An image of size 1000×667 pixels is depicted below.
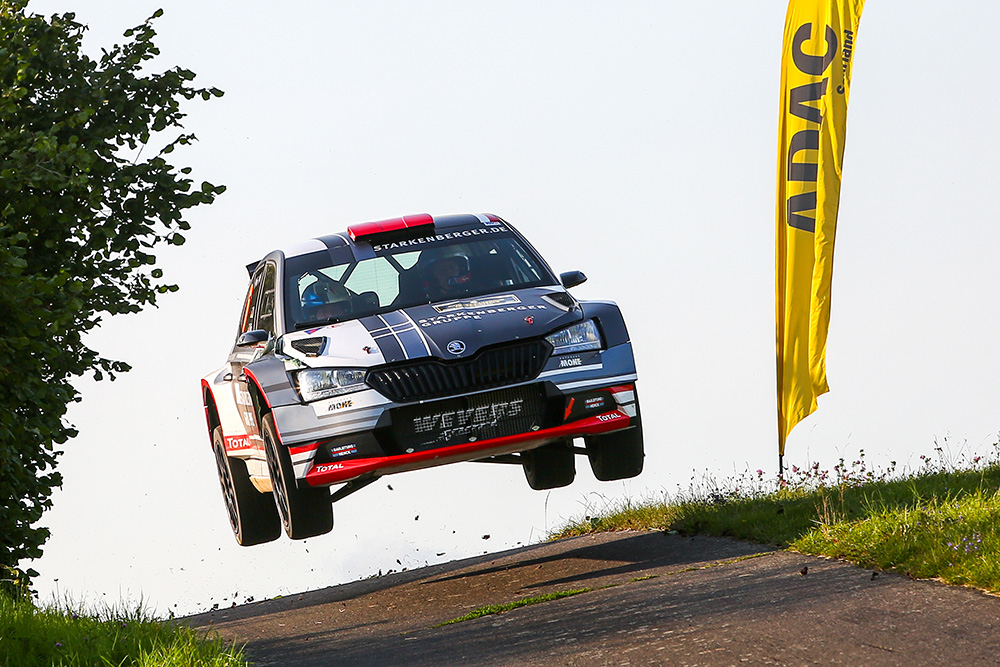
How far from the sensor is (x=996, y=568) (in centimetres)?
573

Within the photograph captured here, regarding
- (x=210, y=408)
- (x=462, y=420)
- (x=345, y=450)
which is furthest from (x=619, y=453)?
(x=210, y=408)

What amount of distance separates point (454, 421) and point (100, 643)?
99.0 inches

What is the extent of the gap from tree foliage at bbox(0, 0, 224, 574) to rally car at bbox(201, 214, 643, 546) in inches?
74.8

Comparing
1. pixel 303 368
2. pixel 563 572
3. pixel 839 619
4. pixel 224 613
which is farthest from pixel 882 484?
pixel 224 613

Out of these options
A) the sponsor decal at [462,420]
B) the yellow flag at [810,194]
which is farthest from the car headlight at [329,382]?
the yellow flag at [810,194]

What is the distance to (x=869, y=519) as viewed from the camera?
7.21 m

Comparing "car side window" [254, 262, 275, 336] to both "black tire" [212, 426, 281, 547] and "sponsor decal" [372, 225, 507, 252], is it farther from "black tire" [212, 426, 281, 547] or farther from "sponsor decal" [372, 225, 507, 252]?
"black tire" [212, 426, 281, 547]

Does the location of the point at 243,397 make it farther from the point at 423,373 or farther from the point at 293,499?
the point at 423,373

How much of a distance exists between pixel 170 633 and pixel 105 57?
6.94 m

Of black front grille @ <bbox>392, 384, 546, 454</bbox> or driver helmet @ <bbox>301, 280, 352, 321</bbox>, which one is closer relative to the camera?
black front grille @ <bbox>392, 384, 546, 454</bbox>

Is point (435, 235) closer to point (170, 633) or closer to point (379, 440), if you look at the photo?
point (379, 440)

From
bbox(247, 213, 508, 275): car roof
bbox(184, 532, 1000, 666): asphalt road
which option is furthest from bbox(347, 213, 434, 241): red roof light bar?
bbox(184, 532, 1000, 666): asphalt road

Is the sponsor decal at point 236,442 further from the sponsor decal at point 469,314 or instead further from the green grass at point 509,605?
the green grass at point 509,605

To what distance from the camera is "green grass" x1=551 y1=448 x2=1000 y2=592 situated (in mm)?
6145
